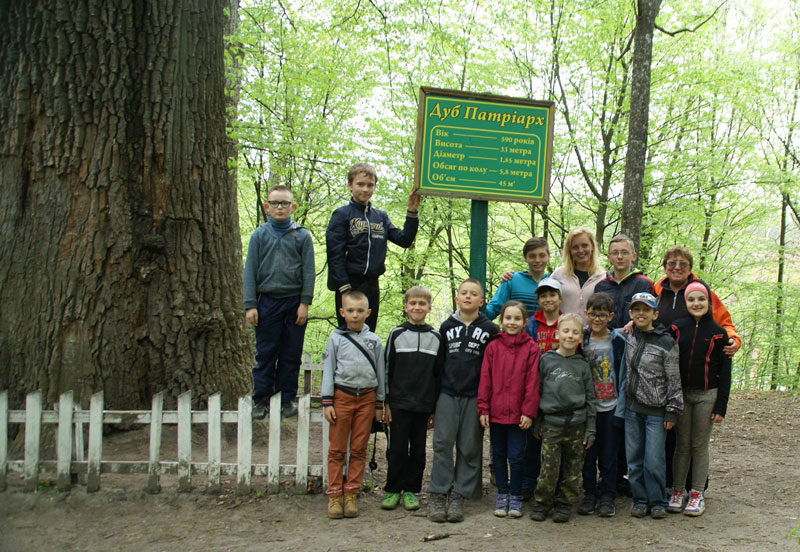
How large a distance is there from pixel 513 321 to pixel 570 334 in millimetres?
392

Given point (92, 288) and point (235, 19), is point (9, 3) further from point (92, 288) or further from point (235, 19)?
point (235, 19)

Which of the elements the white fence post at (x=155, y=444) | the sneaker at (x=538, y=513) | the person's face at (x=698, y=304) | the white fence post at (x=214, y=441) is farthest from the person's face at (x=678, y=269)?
the white fence post at (x=155, y=444)

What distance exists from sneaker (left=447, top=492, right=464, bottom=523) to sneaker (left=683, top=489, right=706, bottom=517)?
161 centimetres

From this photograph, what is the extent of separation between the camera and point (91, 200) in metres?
4.31

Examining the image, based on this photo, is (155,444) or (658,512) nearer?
(658,512)

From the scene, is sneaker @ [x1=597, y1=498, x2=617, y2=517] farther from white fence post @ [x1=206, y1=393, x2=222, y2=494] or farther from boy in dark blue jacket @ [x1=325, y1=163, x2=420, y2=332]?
white fence post @ [x1=206, y1=393, x2=222, y2=494]

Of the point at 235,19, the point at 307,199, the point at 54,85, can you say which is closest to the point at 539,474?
the point at 54,85

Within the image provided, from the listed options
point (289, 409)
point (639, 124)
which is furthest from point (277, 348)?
point (639, 124)

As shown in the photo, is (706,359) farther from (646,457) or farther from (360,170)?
(360,170)

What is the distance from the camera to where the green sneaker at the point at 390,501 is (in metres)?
3.95

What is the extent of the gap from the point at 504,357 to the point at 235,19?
8337mm

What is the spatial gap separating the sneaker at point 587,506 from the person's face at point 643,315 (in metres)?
1.27

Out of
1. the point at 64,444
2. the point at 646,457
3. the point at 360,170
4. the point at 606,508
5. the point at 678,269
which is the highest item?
the point at 360,170

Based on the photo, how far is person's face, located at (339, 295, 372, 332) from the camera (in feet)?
13.0
